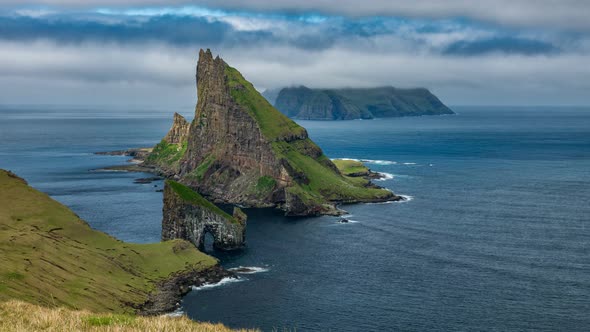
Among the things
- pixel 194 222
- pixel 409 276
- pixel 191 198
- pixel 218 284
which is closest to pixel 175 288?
pixel 218 284

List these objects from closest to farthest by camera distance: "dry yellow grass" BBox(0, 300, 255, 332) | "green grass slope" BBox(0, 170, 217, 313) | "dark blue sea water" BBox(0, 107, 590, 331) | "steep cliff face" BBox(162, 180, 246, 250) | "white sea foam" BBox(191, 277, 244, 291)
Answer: "dry yellow grass" BBox(0, 300, 255, 332), "green grass slope" BBox(0, 170, 217, 313), "dark blue sea water" BBox(0, 107, 590, 331), "white sea foam" BBox(191, 277, 244, 291), "steep cliff face" BBox(162, 180, 246, 250)

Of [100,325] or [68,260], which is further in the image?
[68,260]

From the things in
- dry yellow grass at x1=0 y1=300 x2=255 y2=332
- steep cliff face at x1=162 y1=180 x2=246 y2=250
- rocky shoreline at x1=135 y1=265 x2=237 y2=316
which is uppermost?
dry yellow grass at x1=0 y1=300 x2=255 y2=332

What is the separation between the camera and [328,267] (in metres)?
146

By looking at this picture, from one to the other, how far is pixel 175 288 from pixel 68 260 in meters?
22.6

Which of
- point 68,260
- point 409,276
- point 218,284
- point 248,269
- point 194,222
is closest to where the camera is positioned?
point 68,260

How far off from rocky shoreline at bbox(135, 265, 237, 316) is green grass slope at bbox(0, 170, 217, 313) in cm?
166

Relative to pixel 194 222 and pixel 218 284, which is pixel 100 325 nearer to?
pixel 218 284

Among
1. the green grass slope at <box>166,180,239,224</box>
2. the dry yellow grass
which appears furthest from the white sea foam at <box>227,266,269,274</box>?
the dry yellow grass

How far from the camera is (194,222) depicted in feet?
546

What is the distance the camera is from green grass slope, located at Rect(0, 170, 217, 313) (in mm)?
97500

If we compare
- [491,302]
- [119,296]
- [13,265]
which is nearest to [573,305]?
[491,302]

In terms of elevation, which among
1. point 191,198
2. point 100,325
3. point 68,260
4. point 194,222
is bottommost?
point 194,222

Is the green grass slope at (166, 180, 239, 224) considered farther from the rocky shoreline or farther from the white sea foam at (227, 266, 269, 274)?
the rocky shoreline
